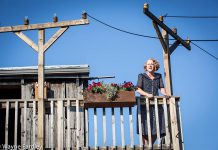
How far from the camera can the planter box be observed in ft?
24.3

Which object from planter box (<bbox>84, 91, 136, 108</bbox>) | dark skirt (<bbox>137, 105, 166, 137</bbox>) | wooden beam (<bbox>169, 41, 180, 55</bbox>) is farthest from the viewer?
wooden beam (<bbox>169, 41, 180, 55</bbox>)

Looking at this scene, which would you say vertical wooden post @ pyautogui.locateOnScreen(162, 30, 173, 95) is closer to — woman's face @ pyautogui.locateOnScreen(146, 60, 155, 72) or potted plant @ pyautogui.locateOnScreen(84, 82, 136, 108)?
woman's face @ pyautogui.locateOnScreen(146, 60, 155, 72)

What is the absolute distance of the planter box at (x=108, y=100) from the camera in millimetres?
7398

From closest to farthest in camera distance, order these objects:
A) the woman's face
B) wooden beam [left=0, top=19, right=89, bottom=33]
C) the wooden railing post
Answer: the wooden railing post < the woman's face < wooden beam [left=0, top=19, right=89, bottom=33]

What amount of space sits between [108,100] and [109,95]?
0.10m

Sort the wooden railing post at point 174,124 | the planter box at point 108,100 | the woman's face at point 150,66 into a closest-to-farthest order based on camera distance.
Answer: the planter box at point 108,100
the wooden railing post at point 174,124
the woman's face at point 150,66

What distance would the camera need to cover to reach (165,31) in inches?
346

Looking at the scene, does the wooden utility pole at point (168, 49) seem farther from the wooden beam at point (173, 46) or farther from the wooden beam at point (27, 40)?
the wooden beam at point (27, 40)

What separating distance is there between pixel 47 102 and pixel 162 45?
3.03 metres

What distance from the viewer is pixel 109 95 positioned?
740cm

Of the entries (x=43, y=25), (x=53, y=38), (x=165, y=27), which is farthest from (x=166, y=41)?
(x=43, y=25)

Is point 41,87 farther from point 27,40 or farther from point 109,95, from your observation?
point 109,95

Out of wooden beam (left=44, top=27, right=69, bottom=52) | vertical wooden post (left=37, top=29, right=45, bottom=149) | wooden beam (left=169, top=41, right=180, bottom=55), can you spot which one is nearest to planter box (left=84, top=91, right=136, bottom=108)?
vertical wooden post (left=37, top=29, right=45, bottom=149)

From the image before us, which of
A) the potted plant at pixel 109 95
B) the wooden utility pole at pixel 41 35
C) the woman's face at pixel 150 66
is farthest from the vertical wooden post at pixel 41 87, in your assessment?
the woman's face at pixel 150 66
